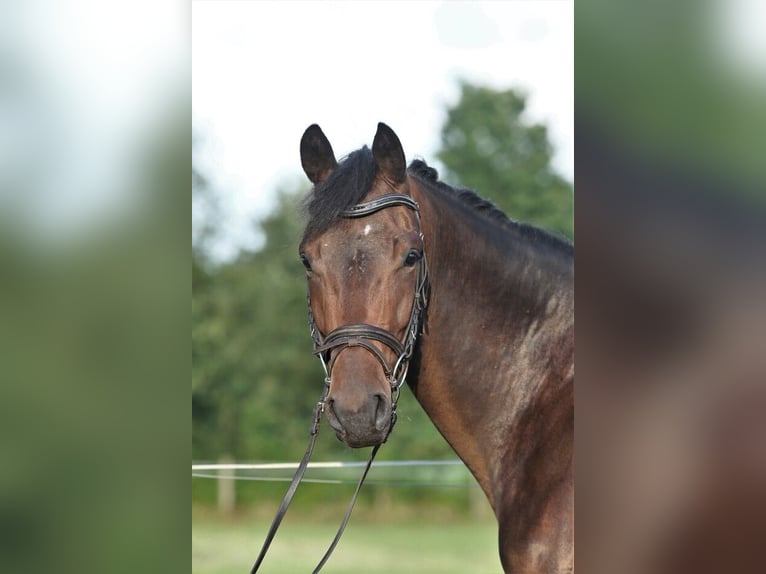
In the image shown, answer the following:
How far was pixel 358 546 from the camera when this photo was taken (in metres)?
16.2

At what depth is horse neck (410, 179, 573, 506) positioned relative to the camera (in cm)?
267

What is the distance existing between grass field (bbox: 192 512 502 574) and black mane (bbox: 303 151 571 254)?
12196 millimetres

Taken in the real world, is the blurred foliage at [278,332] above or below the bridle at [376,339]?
above

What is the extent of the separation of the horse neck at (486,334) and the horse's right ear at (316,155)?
1.14 ft

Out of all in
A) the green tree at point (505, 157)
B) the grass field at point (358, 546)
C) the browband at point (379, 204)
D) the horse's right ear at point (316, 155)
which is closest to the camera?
the browband at point (379, 204)

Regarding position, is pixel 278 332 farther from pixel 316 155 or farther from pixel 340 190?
pixel 340 190

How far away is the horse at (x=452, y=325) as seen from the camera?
2.41 m

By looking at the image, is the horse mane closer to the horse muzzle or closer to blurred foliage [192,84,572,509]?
the horse muzzle

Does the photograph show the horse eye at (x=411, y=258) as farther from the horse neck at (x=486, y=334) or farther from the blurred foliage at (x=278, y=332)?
the blurred foliage at (x=278, y=332)

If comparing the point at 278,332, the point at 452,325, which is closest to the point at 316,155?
the point at 452,325
